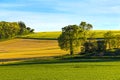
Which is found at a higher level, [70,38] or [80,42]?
[70,38]

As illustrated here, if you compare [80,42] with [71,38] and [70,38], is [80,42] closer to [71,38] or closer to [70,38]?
[71,38]

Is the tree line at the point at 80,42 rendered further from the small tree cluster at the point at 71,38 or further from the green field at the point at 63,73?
the green field at the point at 63,73

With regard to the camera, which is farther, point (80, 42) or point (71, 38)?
point (80, 42)

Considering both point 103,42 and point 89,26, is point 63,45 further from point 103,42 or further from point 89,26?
point 89,26

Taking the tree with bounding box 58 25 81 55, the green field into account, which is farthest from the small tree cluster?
the green field

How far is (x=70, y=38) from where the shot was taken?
121375 mm

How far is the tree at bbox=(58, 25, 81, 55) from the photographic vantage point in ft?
393

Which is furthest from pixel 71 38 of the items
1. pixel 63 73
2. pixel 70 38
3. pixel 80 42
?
pixel 63 73

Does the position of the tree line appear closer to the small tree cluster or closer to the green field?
the small tree cluster

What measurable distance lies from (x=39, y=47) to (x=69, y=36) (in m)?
33.5

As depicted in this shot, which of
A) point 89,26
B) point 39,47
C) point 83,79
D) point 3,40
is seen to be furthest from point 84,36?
point 83,79

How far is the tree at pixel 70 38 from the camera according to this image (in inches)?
4719

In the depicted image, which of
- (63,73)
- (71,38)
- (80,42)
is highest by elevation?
Result: (71,38)

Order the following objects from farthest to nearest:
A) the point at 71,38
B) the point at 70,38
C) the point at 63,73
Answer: the point at 71,38 → the point at 70,38 → the point at 63,73
